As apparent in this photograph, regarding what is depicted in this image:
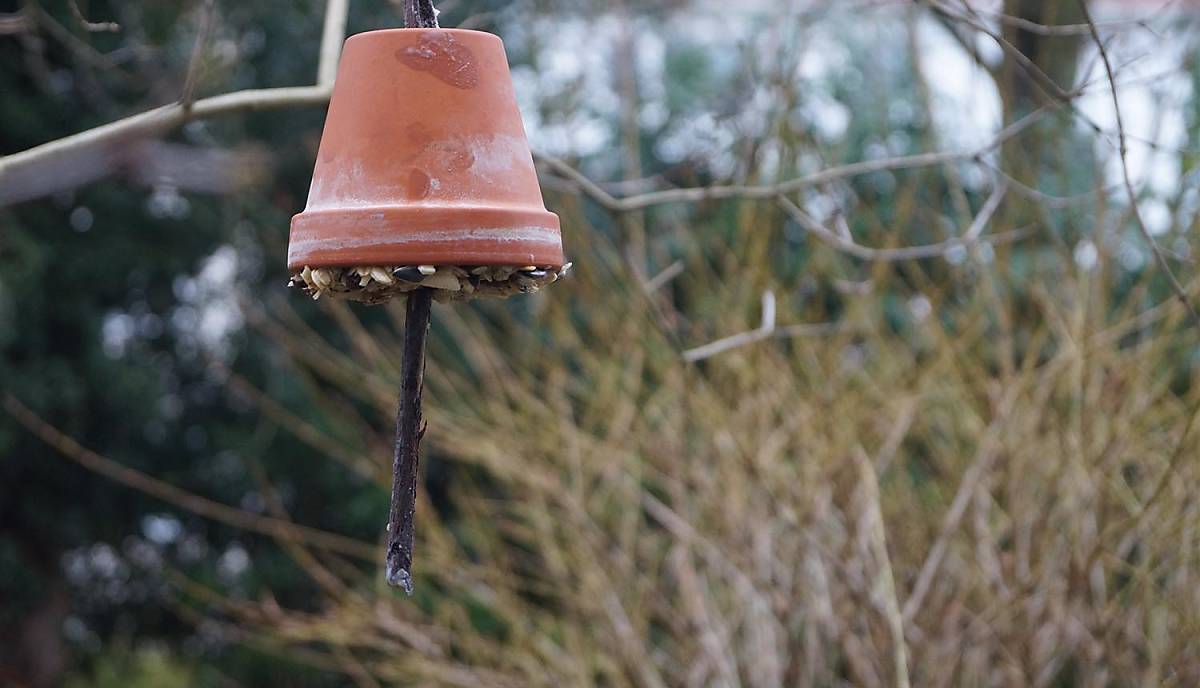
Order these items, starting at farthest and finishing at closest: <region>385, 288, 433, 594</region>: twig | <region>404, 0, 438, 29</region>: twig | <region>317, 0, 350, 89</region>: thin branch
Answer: <region>317, 0, 350, 89</region>: thin branch, <region>404, 0, 438, 29</region>: twig, <region>385, 288, 433, 594</region>: twig

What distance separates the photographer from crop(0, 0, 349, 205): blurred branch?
1396 mm

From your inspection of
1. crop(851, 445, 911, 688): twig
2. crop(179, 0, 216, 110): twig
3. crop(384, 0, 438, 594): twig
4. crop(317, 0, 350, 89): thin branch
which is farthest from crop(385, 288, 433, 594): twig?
crop(851, 445, 911, 688): twig

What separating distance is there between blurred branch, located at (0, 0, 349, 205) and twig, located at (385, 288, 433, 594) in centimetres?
73

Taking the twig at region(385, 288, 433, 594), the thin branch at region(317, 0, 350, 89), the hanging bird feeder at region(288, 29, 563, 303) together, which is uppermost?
the hanging bird feeder at region(288, 29, 563, 303)

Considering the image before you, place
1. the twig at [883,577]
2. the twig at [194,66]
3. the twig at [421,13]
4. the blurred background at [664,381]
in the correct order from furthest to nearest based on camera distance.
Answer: the blurred background at [664,381] < the twig at [883,577] < the twig at [194,66] < the twig at [421,13]

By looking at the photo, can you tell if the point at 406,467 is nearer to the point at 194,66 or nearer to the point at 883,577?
the point at 194,66

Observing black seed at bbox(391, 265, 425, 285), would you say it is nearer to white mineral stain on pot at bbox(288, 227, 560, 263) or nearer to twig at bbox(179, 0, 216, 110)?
white mineral stain on pot at bbox(288, 227, 560, 263)

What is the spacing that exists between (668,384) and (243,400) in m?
2.74

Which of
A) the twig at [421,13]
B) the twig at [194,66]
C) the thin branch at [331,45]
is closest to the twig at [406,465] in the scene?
the twig at [421,13]

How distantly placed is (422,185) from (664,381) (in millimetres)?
2181

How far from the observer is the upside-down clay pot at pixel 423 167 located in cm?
87

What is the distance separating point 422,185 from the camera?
89 cm

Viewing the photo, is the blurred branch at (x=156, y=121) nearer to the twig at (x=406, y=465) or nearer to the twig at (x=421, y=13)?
the twig at (x=421, y=13)

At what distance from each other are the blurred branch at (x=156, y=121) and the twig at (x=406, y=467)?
725mm
